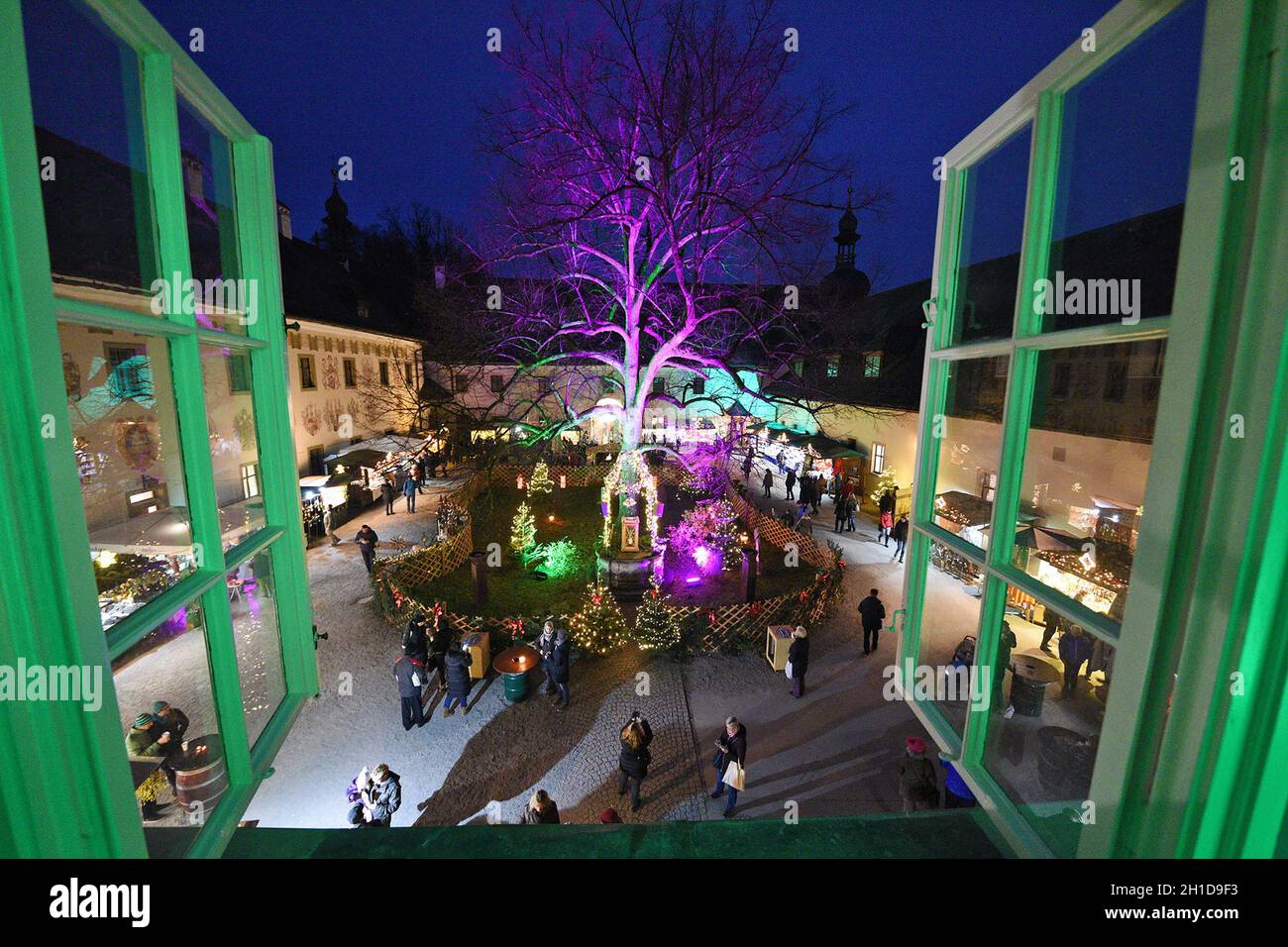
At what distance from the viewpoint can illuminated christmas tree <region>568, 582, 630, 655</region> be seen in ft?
32.2

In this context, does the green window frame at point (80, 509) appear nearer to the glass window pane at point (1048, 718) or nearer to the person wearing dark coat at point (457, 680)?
the glass window pane at point (1048, 718)

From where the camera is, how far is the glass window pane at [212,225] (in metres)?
1.97

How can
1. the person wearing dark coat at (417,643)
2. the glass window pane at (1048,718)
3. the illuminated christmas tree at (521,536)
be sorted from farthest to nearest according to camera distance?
1. the illuminated christmas tree at (521,536)
2. the person wearing dark coat at (417,643)
3. the glass window pane at (1048,718)

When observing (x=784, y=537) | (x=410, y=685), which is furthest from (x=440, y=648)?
(x=784, y=537)

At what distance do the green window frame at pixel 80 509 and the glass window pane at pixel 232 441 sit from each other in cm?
7

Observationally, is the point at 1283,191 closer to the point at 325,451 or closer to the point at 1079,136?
the point at 1079,136

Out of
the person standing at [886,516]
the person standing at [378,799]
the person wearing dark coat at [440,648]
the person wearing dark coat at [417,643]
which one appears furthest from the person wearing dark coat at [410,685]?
the person standing at [886,516]

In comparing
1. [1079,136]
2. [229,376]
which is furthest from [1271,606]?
[229,376]

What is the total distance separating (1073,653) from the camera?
5.69ft

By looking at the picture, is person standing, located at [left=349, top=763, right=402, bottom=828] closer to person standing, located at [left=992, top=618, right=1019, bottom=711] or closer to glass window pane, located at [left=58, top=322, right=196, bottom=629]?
glass window pane, located at [left=58, top=322, right=196, bottom=629]

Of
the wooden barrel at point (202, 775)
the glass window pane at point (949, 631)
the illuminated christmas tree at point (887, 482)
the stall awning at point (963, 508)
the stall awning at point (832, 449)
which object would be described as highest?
the stall awning at point (963, 508)

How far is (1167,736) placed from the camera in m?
1.25

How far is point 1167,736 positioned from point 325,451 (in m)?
24.6

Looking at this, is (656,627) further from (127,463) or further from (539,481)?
(539,481)
